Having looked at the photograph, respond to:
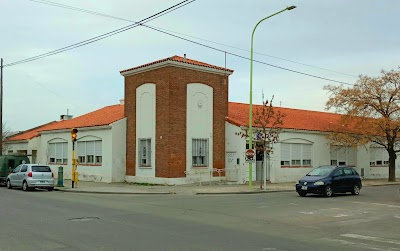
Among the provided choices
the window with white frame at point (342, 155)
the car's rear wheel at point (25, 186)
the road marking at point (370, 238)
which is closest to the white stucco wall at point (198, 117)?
the car's rear wheel at point (25, 186)

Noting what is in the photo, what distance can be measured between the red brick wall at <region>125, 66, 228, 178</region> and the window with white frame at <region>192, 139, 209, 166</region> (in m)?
0.68

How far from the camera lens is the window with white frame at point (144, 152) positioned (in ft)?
96.9

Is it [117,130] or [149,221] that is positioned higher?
[117,130]

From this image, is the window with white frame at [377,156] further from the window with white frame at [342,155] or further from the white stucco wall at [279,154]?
the window with white frame at [342,155]

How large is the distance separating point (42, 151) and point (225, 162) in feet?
61.4

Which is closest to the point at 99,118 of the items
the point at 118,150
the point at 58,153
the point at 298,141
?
the point at 58,153

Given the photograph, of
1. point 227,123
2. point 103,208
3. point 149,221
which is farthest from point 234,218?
point 227,123

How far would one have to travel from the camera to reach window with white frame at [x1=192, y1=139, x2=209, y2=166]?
29394mm

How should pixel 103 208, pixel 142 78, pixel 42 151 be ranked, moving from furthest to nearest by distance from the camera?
pixel 42 151 < pixel 142 78 < pixel 103 208

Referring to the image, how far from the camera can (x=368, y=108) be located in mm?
34312

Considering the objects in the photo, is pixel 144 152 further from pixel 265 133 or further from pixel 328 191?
pixel 328 191

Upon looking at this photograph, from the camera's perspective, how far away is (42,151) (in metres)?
40.6

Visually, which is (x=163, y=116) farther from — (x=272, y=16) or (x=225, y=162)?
(x=272, y=16)

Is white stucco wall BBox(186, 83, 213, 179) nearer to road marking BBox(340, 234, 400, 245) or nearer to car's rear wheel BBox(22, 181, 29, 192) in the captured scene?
car's rear wheel BBox(22, 181, 29, 192)
